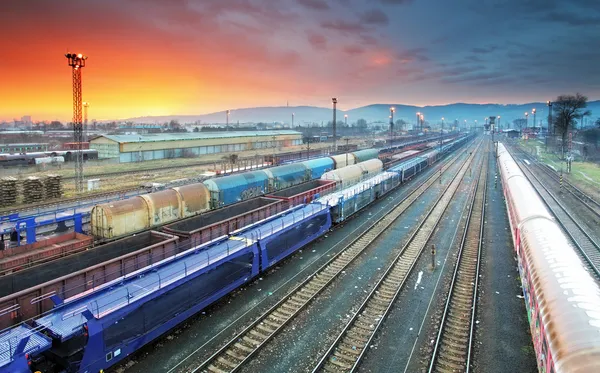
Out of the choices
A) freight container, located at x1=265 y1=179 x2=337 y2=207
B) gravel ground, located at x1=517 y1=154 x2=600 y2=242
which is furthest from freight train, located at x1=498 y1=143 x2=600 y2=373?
gravel ground, located at x1=517 y1=154 x2=600 y2=242

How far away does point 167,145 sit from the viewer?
66.0 meters

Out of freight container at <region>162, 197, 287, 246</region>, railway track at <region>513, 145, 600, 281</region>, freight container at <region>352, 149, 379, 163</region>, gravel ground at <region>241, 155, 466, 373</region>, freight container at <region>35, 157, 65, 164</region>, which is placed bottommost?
gravel ground at <region>241, 155, 466, 373</region>

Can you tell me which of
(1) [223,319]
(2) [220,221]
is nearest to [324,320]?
(1) [223,319]

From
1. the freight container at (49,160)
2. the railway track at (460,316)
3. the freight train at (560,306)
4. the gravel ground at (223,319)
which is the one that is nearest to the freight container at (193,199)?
the gravel ground at (223,319)

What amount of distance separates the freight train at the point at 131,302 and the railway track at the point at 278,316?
6.86ft

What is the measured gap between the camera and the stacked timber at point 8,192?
1235 inches

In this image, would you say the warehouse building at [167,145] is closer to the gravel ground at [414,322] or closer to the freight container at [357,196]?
the freight container at [357,196]

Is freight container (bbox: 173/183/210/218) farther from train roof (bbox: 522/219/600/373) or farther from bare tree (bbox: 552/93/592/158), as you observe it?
bare tree (bbox: 552/93/592/158)

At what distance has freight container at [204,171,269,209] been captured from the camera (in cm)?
2683

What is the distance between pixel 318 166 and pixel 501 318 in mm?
28258

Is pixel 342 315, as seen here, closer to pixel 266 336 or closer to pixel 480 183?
pixel 266 336

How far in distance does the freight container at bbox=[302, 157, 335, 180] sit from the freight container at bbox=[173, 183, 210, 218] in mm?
14989

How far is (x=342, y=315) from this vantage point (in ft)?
46.8

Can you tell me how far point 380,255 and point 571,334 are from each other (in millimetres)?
13073
